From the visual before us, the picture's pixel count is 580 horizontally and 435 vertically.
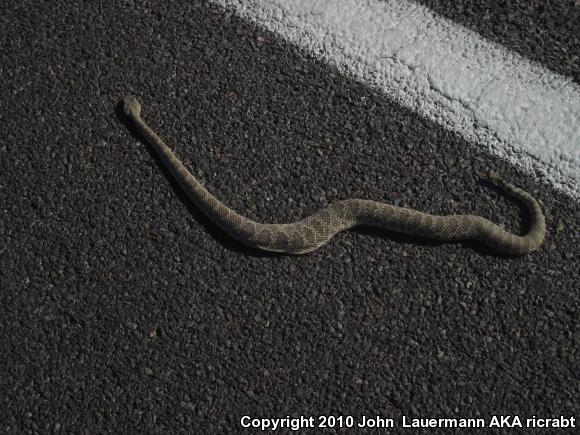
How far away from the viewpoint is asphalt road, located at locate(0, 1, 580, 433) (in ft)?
11.3

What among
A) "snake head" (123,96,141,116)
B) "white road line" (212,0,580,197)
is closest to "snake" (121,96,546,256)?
"white road line" (212,0,580,197)

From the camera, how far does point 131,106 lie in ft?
13.8

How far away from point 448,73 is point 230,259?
1972 millimetres

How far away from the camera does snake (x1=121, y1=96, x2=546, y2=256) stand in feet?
12.6

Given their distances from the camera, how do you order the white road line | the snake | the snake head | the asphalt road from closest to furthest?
the asphalt road
the snake
the white road line
the snake head

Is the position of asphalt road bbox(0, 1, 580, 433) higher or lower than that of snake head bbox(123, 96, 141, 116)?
lower

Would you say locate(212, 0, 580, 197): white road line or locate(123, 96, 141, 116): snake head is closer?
locate(212, 0, 580, 197): white road line

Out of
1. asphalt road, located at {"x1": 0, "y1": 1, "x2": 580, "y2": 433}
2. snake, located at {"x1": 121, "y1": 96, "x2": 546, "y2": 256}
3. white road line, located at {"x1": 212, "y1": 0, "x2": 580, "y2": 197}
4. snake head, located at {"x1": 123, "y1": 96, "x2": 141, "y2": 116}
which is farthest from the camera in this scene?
snake head, located at {"x1": 123, "y1": 96, "x2": 141, "y2": 116}

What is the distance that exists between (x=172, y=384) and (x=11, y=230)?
1463 mm

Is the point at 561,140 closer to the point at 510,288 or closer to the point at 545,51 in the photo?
the point at 545,51

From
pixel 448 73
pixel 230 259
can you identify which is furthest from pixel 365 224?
pixel 448 73

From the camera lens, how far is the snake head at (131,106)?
4.20 metres

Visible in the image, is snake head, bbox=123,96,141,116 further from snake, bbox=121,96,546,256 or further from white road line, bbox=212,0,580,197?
white road line, bbox=212,0,580,197

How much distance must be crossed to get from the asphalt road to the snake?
0.08 meters
